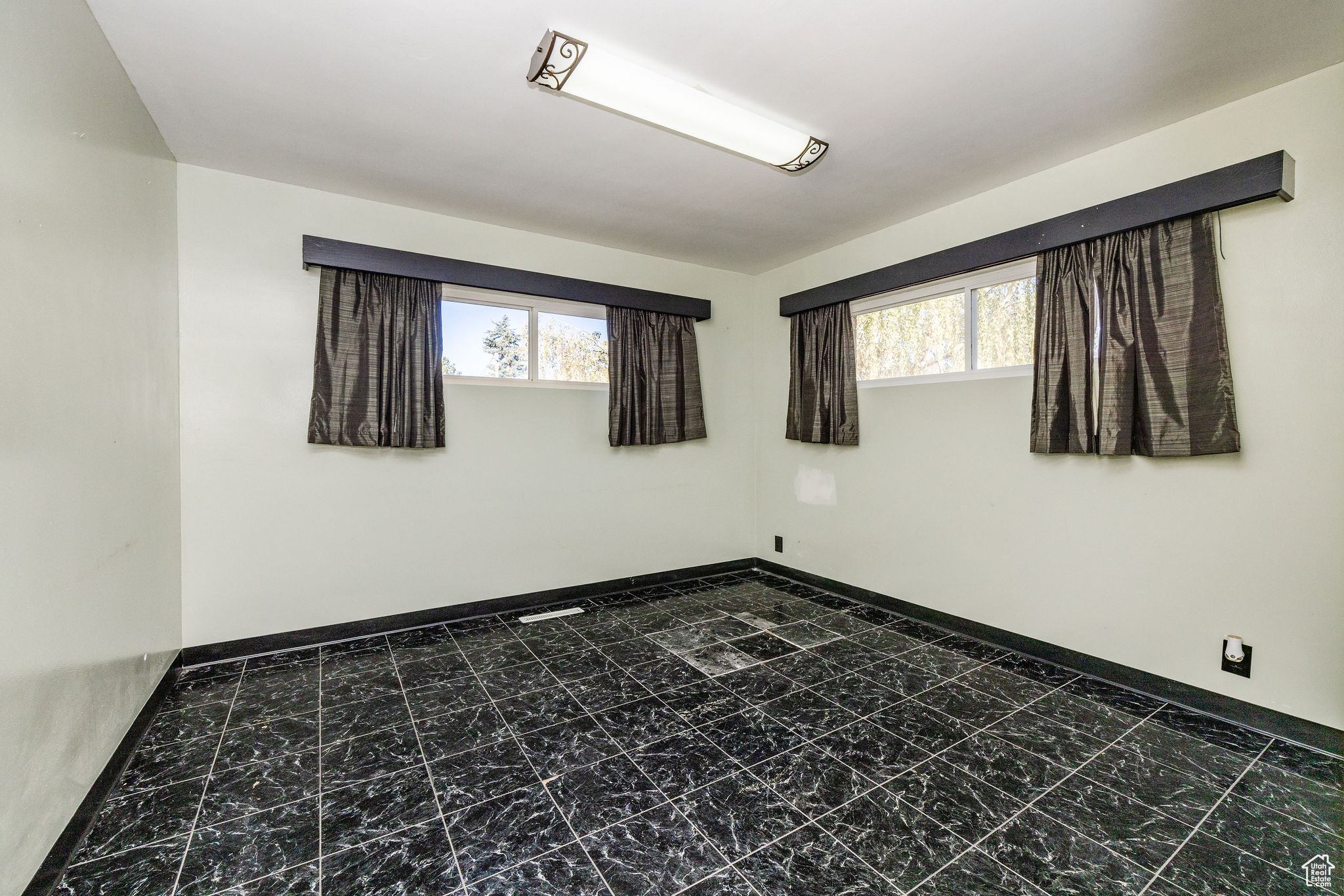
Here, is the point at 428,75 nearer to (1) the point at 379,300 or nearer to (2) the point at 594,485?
(1) the point at 379,300

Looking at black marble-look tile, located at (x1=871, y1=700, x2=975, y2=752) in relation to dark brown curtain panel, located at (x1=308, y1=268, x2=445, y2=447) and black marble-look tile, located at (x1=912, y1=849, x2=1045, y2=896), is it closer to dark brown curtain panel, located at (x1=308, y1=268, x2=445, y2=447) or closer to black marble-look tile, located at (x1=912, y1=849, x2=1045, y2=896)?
black marble-look tile, located at (x1=912, y1=849, x2=1045, y2=896)

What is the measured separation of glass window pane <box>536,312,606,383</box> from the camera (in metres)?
3.99

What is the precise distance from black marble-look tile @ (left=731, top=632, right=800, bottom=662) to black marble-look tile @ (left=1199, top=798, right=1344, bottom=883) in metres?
1.72

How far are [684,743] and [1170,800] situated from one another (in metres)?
1.66

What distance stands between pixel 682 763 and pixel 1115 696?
211cm

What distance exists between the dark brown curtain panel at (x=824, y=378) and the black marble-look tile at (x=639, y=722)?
242 centimetres

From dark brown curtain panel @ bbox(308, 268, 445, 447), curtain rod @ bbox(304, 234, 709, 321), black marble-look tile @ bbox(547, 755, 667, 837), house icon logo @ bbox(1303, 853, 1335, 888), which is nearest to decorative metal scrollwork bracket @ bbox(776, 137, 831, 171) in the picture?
curtain rod @ bbox(304, 234, 709, 321)

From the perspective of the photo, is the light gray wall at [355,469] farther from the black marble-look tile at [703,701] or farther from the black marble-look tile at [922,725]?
the black marble-look tile at [922,725]

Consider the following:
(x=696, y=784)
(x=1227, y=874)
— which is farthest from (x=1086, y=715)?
(x=696, y=784)

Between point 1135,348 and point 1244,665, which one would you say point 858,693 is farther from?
point 1135,348

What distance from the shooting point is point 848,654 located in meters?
3.04

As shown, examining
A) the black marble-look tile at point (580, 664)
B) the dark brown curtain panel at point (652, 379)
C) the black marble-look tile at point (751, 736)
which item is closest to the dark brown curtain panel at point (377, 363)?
the dark brown curtain panel at point (652, 379)

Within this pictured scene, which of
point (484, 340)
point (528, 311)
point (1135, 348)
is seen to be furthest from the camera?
point (528, 311)

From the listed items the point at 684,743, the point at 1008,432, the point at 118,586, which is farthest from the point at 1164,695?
the point at 118,586
